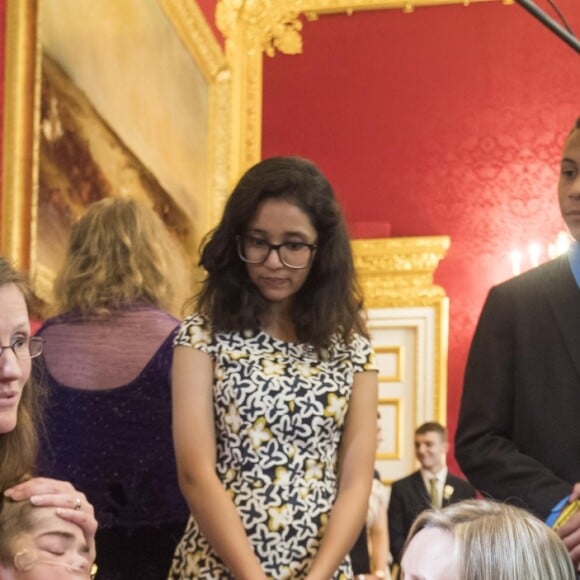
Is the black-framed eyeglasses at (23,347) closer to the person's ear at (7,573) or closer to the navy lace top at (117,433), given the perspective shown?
the person's ear at (7,573)

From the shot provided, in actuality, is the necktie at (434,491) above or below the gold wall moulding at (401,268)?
below

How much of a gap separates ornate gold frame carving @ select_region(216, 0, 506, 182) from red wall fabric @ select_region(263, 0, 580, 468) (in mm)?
138

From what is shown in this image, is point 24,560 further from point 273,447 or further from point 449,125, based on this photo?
point 449,125

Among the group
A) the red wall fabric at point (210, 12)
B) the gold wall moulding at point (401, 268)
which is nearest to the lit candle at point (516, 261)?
the gold wall moulding at point (401, 268)

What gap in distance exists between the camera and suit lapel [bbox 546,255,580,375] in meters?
2.58

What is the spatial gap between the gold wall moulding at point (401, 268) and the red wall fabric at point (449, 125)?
20 centimetres

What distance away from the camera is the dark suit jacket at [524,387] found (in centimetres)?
252

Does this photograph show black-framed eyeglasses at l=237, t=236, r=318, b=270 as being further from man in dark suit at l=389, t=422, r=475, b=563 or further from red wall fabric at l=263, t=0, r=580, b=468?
red wall fabric at l=263, t=0, r=580, b=468

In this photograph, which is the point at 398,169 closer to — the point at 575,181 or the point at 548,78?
the point at 548,78

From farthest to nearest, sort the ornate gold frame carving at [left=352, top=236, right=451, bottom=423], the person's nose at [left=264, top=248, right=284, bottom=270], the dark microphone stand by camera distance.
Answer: the ornate gold frame carving at [left=352, top=236, right=451, bottom=423] → the person's nose at [left=264, top=248, right=284, bottom=270] → the dark microphone stand

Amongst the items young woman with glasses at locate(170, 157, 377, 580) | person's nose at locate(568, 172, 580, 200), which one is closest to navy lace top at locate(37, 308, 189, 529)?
young woman with glasses at locate(170, 157, 377, 580)

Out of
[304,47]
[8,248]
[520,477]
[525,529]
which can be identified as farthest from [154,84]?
[525,529]

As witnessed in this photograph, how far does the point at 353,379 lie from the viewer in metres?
2.76

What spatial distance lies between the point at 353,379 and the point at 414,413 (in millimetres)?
7091
